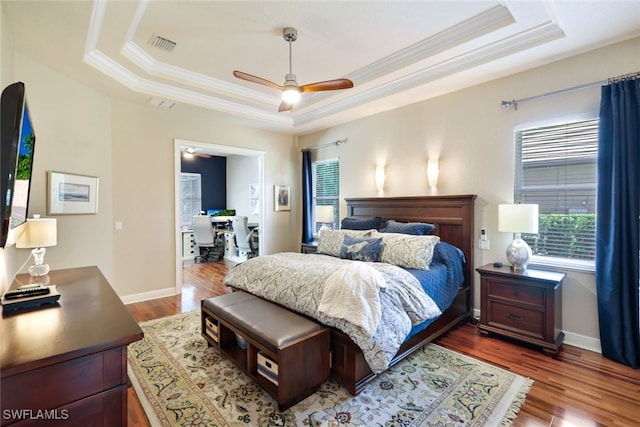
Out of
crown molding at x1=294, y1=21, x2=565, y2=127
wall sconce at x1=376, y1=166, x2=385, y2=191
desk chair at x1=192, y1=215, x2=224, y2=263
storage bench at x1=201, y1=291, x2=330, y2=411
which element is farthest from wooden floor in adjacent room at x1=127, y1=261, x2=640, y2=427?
desk chair at x1=192, y1=215, x2=224, y2=263

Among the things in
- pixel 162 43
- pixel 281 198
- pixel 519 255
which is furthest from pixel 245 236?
pixel 519 255

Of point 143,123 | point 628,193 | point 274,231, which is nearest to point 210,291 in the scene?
point 274,231

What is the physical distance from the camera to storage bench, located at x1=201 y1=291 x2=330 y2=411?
6.55 ft

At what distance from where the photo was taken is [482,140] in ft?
11.8

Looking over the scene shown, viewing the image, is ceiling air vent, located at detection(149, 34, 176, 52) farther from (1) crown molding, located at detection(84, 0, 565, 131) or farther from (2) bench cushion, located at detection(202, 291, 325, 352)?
(2) bench cushion, located at detection(202, 291, 325, 352)

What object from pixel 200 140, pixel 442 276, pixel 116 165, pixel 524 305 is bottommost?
pixel 524 305

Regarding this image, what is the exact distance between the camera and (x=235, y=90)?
14.3 ft

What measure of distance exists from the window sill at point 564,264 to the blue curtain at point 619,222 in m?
0.18

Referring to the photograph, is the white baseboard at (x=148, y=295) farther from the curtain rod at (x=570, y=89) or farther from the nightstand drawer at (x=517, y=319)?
the curtain rod at (x=570, y=89)

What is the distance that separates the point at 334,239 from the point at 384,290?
1.65 metres

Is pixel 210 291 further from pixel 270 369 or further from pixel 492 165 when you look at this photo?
pixel 492 165

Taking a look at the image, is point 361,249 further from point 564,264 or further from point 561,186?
point 561,186

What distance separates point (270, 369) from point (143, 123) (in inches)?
156

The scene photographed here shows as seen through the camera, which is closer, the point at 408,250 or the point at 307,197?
the point at 408,250
